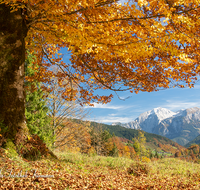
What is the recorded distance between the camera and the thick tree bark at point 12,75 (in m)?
4.47

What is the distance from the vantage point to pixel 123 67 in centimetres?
650

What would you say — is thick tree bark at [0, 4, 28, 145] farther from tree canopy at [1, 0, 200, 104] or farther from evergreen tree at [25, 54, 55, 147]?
evergreen tree at [25, 54, 55, 147]

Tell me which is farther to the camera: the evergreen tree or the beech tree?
the evergreen tree

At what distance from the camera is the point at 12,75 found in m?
4.58

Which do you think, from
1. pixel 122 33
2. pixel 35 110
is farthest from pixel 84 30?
pixel 35 110

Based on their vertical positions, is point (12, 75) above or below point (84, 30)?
below

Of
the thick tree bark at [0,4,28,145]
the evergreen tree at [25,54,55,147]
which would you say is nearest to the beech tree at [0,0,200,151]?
the thick tree bark at [0,4,28,145]

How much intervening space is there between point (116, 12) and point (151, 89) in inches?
173

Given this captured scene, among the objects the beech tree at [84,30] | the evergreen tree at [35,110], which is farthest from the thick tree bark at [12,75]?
the evergreen tree at [35,110]

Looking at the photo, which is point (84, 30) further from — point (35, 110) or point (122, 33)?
point (35, 110)

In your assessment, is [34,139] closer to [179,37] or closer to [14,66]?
[14,66]

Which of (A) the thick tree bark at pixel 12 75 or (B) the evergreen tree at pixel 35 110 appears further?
(B) the evergreen tree at pixel 35 110

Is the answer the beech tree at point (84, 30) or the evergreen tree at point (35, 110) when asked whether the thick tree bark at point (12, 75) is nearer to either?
the beech tree at point (84, 30)

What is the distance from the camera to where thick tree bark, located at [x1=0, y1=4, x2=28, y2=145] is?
4.47 metres
